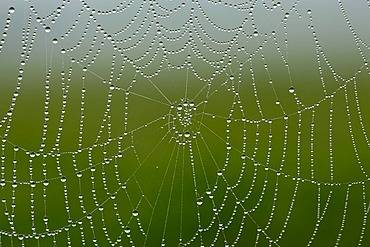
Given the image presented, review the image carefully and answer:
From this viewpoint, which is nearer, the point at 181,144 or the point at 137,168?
the point at 181,144

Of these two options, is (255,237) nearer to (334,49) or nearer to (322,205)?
(322,205)

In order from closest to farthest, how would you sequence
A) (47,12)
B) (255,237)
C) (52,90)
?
(47,12), (255,237), (52,90)

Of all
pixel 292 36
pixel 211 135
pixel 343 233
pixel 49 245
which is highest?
pixel 292 36

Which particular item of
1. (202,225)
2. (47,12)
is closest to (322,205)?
(202,225)

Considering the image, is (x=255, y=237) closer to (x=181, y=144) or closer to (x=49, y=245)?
(x=181, y=144)

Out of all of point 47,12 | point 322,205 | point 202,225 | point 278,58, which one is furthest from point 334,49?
point 47,12

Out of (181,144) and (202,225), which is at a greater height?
(181,144)

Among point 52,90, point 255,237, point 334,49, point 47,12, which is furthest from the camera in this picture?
point 334,49
